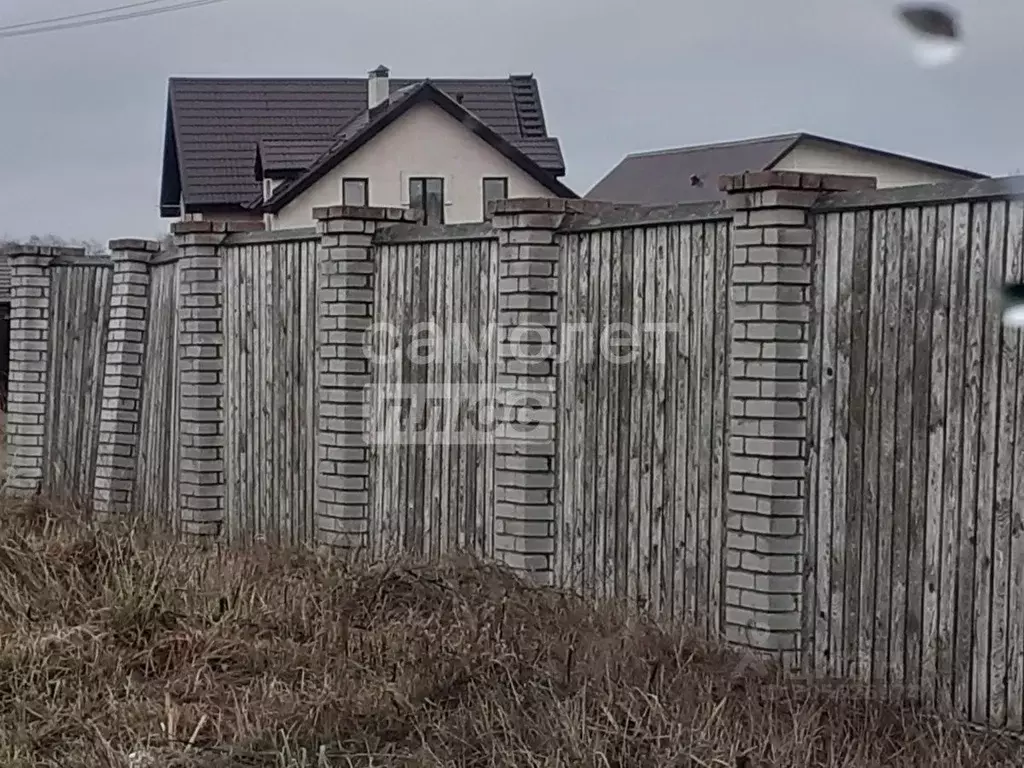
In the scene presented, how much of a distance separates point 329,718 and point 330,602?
1.38m

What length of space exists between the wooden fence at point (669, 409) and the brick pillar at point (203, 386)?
0.02m

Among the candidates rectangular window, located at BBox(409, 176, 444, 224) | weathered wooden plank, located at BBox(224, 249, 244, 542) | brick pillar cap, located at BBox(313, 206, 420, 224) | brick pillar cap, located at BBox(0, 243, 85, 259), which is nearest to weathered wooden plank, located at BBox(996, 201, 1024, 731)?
brick pillar cap, located at BBox(313, 206, 420, 224)

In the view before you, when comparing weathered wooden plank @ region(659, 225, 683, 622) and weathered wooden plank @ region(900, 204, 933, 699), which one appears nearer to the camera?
weathered wooden plank @ region(900, 204, 933, 699)

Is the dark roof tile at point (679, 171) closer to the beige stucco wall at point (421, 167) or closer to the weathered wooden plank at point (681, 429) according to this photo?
the beige stucco wall at point (421, 167)

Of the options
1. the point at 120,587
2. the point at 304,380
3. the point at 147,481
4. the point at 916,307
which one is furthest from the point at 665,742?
the point at 147,481

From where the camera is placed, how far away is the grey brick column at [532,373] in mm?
5742

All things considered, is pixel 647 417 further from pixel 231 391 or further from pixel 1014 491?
pixel 231 391

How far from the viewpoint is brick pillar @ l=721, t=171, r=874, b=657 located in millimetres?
4582

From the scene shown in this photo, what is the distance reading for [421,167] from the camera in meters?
25.0

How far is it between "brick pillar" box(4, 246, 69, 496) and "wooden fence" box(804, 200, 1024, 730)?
6.61 metres

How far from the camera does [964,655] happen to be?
4078 millimetres

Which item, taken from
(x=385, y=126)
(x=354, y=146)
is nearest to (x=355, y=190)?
(x=354, y=146)

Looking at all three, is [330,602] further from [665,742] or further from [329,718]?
[665,742]

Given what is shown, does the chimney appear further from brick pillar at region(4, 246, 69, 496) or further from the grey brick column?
the grey brick column
